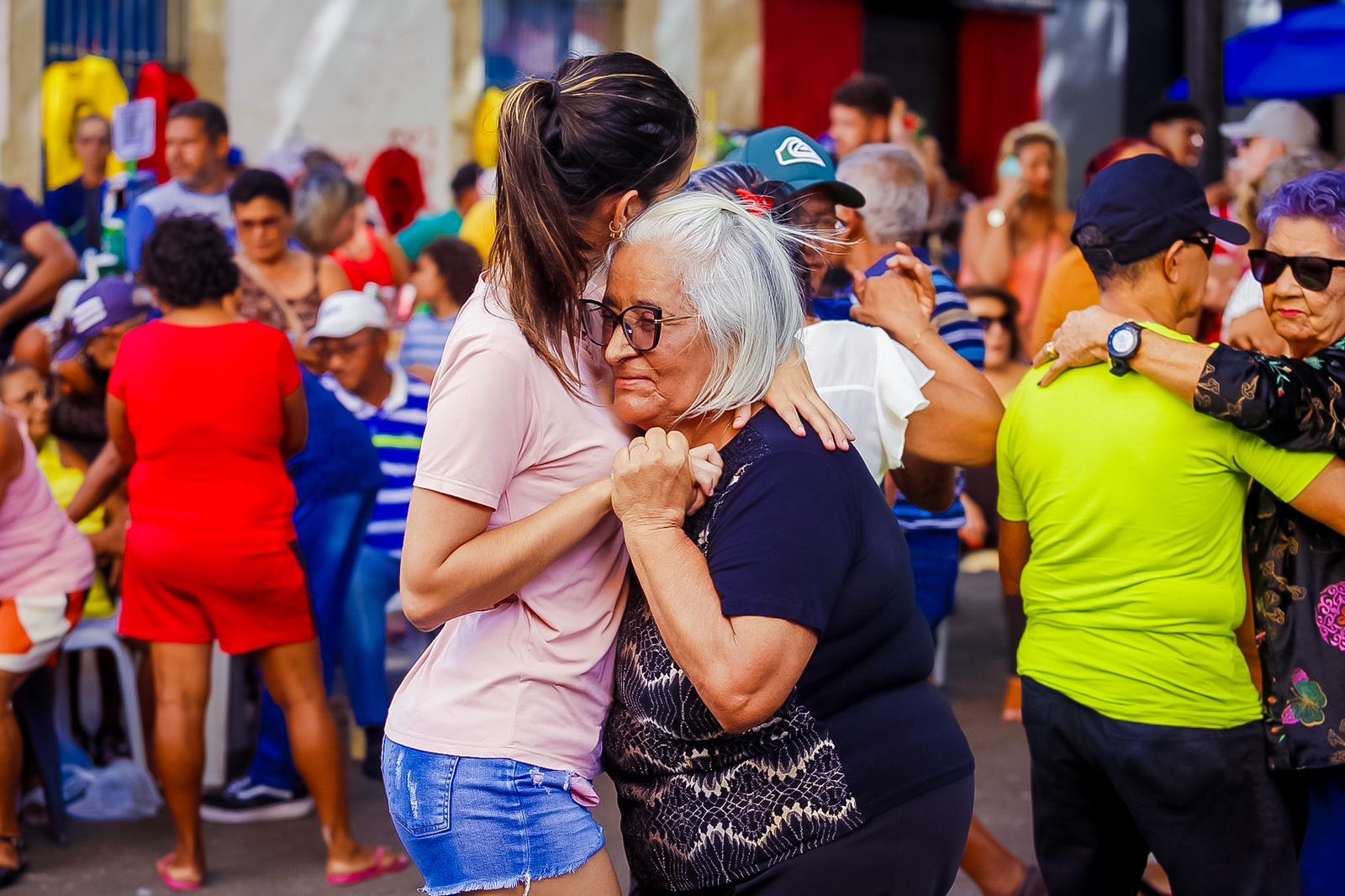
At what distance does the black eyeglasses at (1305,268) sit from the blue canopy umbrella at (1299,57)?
17.1ft

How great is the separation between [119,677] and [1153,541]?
3946 mm

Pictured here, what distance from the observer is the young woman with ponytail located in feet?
6.77

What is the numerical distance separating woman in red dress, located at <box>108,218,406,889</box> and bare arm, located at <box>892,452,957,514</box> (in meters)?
2.00

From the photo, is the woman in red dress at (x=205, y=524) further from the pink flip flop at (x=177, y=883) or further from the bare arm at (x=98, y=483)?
the bare arm at (x=98, y=483)

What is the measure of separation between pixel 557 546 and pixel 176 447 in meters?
2.61

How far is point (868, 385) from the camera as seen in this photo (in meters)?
2.86

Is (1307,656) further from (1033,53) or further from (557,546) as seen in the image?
(1033,53)

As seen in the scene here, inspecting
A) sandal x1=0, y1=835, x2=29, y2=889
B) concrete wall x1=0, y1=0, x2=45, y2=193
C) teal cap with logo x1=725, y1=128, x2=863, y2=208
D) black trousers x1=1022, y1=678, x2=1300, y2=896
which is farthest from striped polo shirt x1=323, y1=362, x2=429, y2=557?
concrete wall x1=0, y1=0, x2=45, y2=193

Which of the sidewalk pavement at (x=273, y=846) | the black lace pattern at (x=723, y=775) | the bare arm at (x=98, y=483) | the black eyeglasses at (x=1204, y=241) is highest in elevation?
the black eyeglasses at (x=1204, y=241)

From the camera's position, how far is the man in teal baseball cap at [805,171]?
3.21 metres

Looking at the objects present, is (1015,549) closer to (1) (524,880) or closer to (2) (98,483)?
(1) (524,880)

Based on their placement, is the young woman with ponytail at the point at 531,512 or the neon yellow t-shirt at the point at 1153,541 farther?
the neon yellow t-shirt at the point at 1153,541

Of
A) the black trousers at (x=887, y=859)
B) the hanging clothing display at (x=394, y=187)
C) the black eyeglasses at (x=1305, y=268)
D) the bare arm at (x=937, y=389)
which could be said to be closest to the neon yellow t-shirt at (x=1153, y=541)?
the bare arm at (x=937, y=389)

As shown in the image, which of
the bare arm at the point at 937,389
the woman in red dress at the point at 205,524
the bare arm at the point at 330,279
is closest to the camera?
the bare arm at the point at 937,389
